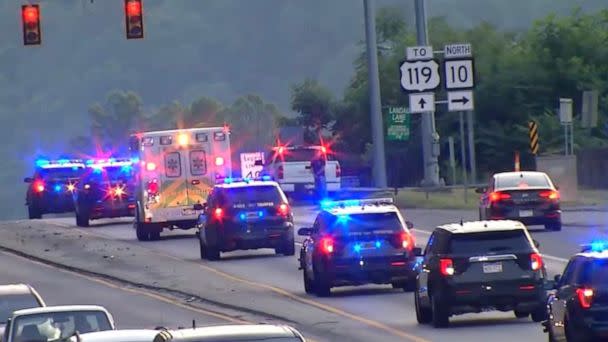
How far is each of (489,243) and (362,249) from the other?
18.3ft

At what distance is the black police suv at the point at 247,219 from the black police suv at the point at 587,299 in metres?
18.9

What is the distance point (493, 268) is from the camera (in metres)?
24.2

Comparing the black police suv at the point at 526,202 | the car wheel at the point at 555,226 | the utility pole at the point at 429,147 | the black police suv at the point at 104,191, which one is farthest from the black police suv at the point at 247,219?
the utility pole at the point at 429,147

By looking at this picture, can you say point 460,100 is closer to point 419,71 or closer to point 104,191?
point 419,71

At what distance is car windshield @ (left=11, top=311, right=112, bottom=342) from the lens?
1859 cm

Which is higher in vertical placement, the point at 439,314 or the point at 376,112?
the point at 376,112

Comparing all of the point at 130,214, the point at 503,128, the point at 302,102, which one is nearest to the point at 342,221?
the point at 130,214

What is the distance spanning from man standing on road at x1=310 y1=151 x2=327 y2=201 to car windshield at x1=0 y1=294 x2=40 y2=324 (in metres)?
35.5

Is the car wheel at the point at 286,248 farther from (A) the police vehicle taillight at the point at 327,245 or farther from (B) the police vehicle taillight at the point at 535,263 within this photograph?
(B) the police vehicle taillight at the point at 535,263

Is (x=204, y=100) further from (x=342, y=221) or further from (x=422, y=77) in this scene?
(x=342, y=221)

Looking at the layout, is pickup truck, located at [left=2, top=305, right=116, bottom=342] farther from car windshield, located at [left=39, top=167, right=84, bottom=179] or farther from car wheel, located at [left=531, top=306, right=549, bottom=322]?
car windshield, located at [left=39, top=167, right=84, bottom=179]

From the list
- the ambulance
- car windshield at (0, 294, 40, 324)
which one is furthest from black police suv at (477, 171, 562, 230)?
car windshield at (0, 294, 40, 324)

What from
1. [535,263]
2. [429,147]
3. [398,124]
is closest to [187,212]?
[398,124]

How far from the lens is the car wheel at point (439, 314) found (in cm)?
2434
